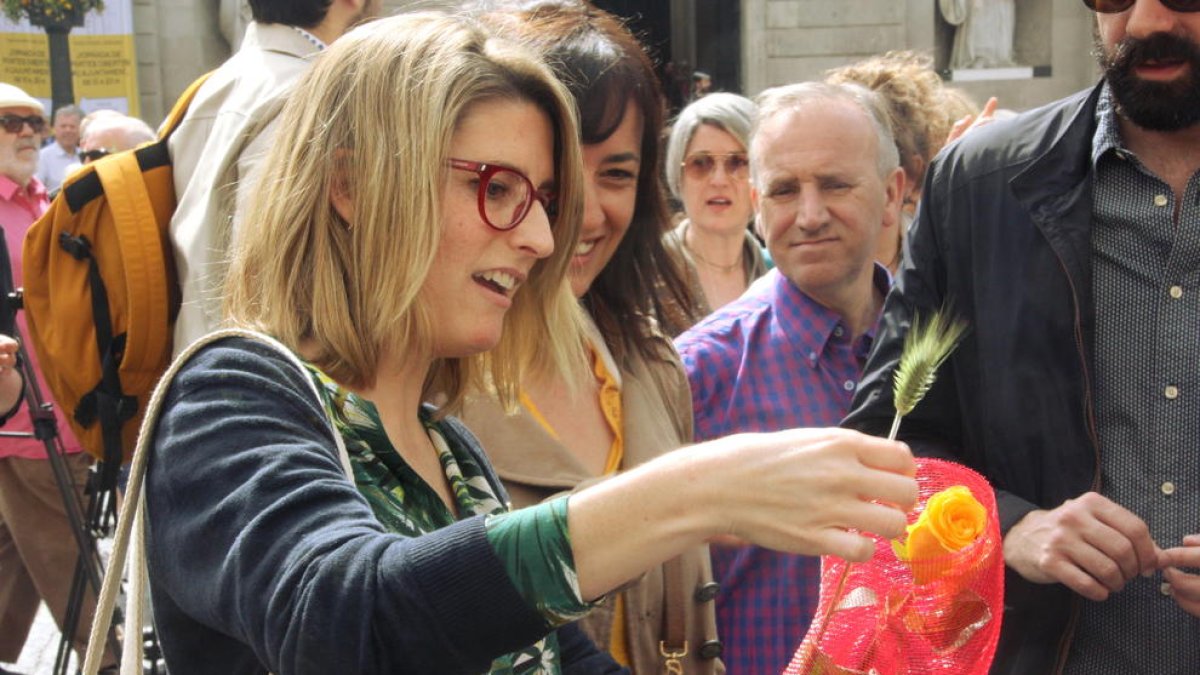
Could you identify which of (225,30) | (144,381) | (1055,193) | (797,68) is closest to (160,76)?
(225,30)

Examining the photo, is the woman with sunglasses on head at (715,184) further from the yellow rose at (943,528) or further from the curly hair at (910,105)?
the yellow rose at (943,528)

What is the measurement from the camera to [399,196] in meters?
1.70

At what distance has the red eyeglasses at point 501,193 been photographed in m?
1.75

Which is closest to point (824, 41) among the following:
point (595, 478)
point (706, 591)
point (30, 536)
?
point (30, 536)

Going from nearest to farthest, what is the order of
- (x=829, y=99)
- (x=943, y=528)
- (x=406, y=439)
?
1. (x=943, y=528)
2. (x=406, y=439)
3. (x=829, y=99)

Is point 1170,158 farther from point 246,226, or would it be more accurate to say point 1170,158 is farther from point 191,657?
point 191,657

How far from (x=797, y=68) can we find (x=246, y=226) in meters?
17.0

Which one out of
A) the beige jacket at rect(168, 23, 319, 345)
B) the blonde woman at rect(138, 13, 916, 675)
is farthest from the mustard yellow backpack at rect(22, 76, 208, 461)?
the blonde woman at rect(138, 13, 916, 675)

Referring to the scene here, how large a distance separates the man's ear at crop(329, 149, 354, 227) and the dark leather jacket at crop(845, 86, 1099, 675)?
115 cm

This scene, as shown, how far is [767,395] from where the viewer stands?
3.07 meters

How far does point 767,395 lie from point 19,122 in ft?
16.2

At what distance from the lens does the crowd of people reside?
4.28ft

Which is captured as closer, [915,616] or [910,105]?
[915,616]

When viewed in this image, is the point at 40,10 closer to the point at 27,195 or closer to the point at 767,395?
the point at 27,195
